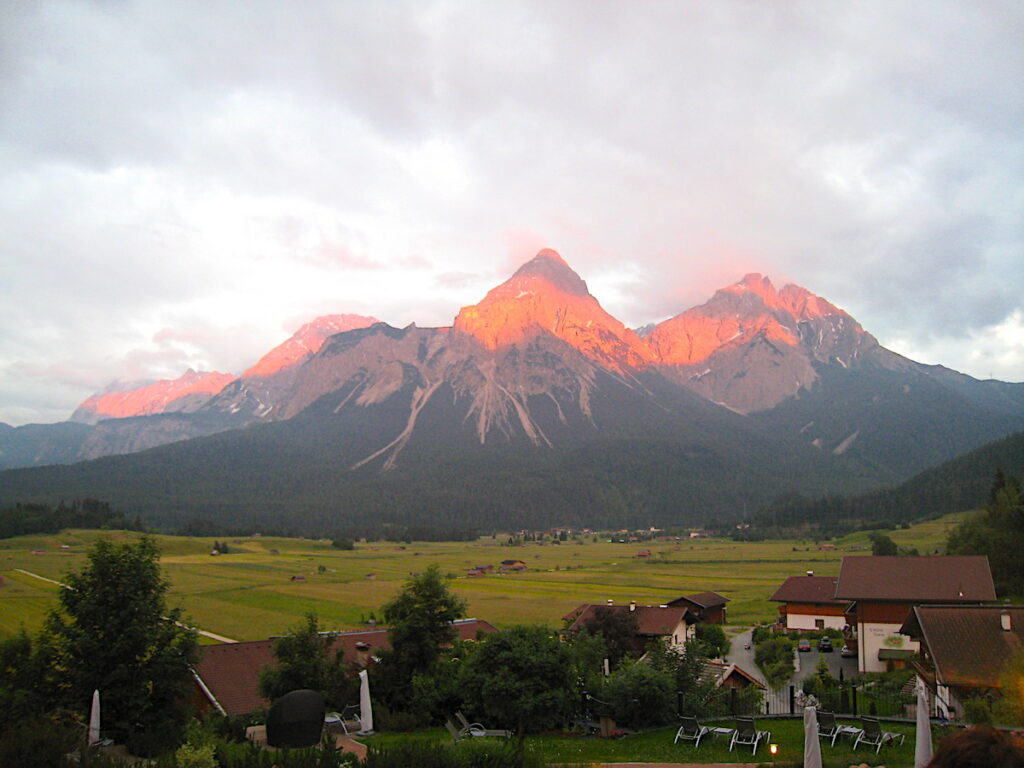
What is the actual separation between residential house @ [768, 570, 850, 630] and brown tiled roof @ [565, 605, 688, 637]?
1178 cm

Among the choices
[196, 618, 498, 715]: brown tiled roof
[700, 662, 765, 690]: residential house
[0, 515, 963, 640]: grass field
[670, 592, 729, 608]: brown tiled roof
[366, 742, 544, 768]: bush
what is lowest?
[0, 515, 963, 640]: grass field

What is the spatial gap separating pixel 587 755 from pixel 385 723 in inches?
381

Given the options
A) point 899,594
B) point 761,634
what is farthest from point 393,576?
point 899,594

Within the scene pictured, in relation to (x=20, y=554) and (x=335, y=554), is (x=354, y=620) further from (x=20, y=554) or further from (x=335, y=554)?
(x=335, y=554)

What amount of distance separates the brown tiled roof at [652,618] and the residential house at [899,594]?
10121 mm

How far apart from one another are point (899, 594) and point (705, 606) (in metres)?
18.7

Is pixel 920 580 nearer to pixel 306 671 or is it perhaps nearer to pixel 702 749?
pixel 702 749

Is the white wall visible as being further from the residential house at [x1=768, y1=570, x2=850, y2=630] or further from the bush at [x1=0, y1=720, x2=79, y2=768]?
the bush at [x1=0, y1=720, x2=79, y2=768]

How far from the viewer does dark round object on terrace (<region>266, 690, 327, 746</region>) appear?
17.7 meters

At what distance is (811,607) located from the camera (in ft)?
173

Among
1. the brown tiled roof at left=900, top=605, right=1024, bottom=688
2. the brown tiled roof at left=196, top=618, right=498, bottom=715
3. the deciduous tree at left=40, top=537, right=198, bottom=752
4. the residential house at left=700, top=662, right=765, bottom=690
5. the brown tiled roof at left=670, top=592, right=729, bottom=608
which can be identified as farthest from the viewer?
the brown tiled roof at left=670, top=592, right=729, bottom=608

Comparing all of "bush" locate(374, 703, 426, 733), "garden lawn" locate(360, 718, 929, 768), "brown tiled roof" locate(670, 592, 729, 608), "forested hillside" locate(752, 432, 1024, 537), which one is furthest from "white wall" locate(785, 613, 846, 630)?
"forested hillside" locate(752, 432, 1024, 537)

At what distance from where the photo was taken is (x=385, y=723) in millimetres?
26219

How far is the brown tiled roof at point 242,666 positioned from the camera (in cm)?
3012
